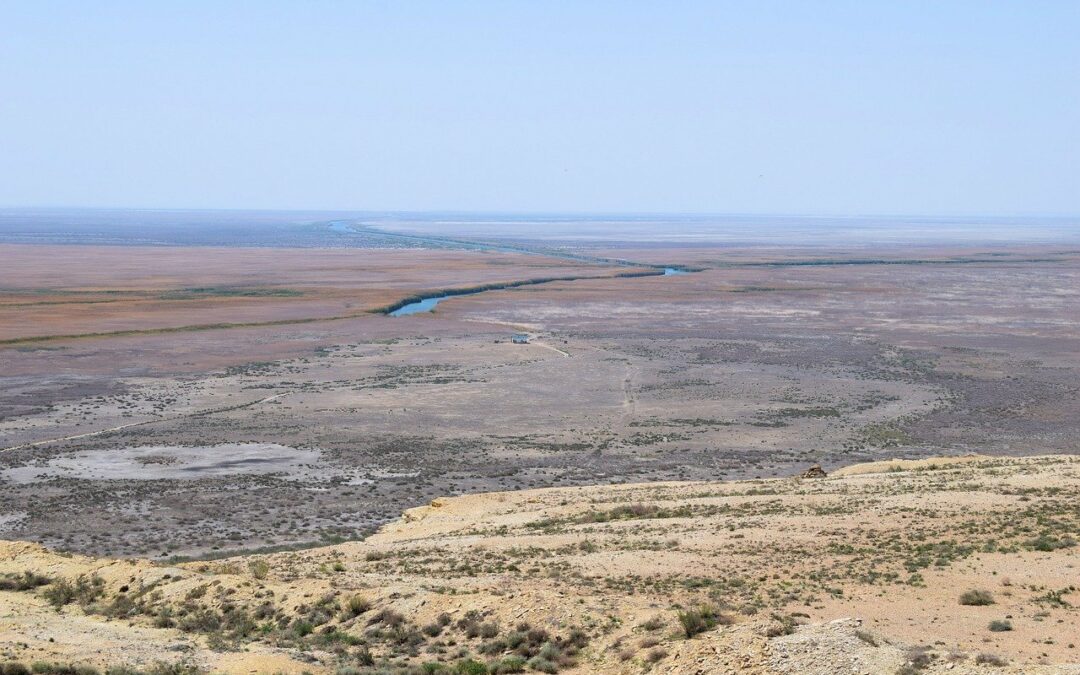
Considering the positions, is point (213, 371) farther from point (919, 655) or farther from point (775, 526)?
point (919, 655)

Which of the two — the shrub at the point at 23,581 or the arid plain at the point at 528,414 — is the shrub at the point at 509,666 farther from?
the shrub at the point at 23,581

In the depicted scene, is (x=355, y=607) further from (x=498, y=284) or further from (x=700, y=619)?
(x=498, y=284)

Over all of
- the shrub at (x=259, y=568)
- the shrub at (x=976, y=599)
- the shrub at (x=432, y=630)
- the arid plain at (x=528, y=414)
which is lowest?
the arid plain at (x=528, y=414)

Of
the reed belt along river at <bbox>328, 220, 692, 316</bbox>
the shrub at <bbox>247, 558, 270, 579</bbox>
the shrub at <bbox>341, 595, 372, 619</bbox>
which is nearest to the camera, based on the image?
the shrub at <bbox>341, 595, 372, 619</bbox>

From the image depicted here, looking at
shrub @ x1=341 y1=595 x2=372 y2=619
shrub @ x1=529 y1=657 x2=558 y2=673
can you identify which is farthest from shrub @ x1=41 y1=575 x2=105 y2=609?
shrub @ x1=529 y1=657 x2=558 y2=673

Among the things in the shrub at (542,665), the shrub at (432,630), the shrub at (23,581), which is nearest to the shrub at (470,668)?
the shrub at (542,665)

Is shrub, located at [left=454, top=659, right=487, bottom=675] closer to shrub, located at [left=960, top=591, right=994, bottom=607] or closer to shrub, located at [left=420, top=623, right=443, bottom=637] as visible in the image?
shrub, located at [left=420, top=623, right=443, bottom=637]
